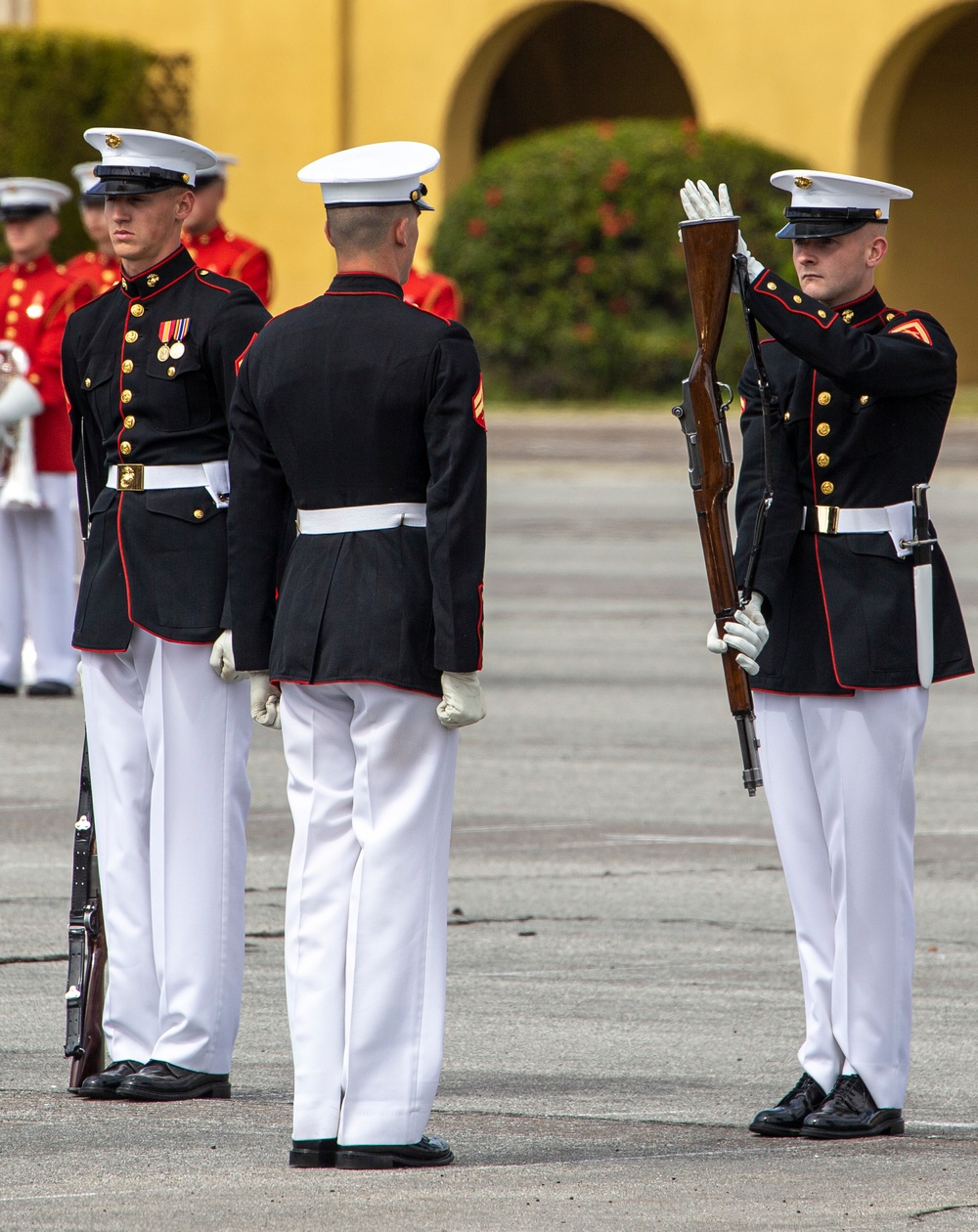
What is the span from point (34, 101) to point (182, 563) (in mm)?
26729

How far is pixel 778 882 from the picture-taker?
7.71 m

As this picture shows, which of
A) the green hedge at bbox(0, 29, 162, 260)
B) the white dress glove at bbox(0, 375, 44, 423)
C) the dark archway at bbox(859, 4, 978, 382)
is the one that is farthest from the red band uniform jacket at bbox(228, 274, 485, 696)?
the green hedge at bbox(0, 29, 162, 260)

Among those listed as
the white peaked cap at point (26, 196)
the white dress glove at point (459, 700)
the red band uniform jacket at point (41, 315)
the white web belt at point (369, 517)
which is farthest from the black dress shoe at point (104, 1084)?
the white peaked cap at point (26, 196)

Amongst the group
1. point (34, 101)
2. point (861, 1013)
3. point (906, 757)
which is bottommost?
point (34, 101)

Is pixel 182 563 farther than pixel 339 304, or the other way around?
pixel 182 563

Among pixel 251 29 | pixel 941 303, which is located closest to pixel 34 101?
pixel 251 29

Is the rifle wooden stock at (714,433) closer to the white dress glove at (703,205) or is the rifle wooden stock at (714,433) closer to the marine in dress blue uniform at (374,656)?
the white dress glove at (703,205)

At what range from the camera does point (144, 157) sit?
Result: 537cm

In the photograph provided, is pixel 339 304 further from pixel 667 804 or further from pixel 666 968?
pixel 667 804

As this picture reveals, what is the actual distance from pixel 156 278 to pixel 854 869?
2103 millimetres

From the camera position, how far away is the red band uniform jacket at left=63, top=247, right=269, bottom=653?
5.28m

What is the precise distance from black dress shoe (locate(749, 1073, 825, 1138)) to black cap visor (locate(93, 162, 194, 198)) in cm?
249

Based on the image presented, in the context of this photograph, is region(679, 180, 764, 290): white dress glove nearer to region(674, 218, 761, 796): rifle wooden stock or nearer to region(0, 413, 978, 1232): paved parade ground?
region(674, 218, 761, 796): rifle wooden stock

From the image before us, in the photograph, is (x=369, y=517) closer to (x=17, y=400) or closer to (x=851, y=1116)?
(x=851, y=1116)
